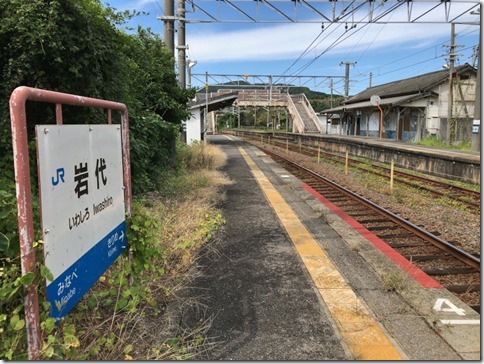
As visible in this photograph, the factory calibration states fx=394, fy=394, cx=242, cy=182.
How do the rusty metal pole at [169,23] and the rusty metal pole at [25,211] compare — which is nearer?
the rusty metal pole at [25,211]

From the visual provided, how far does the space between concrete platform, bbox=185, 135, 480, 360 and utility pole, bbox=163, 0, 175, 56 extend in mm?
7580

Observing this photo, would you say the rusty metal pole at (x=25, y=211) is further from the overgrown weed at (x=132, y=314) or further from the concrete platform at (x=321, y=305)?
the concrete platform at (x=321, y=305)

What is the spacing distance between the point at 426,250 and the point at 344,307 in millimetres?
2943

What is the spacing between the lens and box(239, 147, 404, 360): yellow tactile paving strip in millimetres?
2941

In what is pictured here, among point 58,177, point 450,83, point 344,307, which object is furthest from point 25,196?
point 450,83

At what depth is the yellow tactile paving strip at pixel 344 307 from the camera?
9.65 feet

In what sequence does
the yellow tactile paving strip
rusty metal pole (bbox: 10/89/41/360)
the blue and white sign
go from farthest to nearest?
the yellow tactile paving strip < the blue and white sign < rusty metal pole (bbox: 10/89/41/360)

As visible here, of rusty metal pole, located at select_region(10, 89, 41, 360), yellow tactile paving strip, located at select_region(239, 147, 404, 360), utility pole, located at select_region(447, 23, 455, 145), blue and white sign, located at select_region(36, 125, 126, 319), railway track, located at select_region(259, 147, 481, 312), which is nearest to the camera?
rusty metal pole, located at select_region(10, 89, 41, 360)

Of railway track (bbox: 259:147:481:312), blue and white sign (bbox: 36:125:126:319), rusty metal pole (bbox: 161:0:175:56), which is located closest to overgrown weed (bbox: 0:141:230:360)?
blue and white sign (bbox: 36:125:126:319)

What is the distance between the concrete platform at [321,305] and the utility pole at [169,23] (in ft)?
24.9

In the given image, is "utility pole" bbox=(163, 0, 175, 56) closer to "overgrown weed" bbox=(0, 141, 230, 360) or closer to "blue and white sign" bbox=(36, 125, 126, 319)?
"overgrown weed" bbox=(0, 141, 230, 360)

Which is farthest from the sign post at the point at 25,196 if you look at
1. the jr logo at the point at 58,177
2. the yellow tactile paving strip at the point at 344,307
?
the yellow tactile paving strip at the point at 344,307

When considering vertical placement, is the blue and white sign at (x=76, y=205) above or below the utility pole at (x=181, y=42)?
below

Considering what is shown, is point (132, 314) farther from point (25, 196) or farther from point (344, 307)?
point (344, 307)
